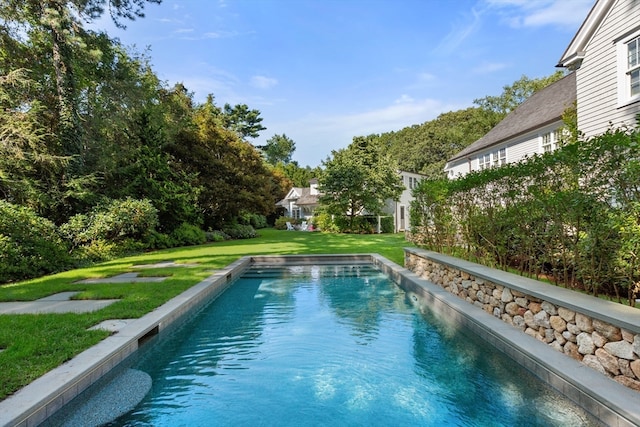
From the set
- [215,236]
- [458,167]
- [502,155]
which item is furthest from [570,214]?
[458,167]

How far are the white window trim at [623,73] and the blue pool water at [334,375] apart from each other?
7.31 m

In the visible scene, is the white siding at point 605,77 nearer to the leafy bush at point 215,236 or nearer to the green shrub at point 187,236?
the green shrub at point 187,236

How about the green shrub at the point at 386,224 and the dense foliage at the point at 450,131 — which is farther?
the dense foliage at the point at 450,131

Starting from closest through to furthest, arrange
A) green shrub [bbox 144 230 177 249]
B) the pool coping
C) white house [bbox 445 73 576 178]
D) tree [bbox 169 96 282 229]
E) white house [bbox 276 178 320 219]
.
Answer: the pool coping → white house [bbox 445 73 576 178] → green shrub [bbox 144 230 177 249] → tree [bbox 169 96 282 229] → white house [bbox 276 178 320 219]

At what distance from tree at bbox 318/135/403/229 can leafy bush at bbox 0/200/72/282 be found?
18.5m

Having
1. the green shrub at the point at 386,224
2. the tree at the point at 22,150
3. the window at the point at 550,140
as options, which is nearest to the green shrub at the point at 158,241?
the tree at the point at 22,150

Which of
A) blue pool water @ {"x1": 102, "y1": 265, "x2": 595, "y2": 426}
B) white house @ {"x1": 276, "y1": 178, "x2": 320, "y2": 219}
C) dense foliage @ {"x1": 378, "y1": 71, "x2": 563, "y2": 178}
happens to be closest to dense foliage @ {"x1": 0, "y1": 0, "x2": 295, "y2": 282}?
blue pool water @ {"x1": 102, "y1": 265, "x2": 595, "y2": 426}

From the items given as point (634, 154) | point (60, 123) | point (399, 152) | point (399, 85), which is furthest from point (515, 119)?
point (399, 152)

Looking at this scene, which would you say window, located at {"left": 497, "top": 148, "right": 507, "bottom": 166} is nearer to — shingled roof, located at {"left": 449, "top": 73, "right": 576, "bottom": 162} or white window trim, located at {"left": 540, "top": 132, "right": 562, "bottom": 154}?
shingled roof, located at {"left": 449, "top": 73, "right": 576, "bottom": 162}

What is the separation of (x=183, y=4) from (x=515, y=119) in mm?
16835

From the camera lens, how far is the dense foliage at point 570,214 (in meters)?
3.69

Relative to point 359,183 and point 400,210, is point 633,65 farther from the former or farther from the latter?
point 400,210

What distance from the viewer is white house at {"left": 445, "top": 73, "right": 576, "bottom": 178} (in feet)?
48.7

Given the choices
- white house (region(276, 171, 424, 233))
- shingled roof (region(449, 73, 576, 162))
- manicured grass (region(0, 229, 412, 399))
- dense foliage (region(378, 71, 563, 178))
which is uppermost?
dense foliage (region(378, 71, 563, 178))
